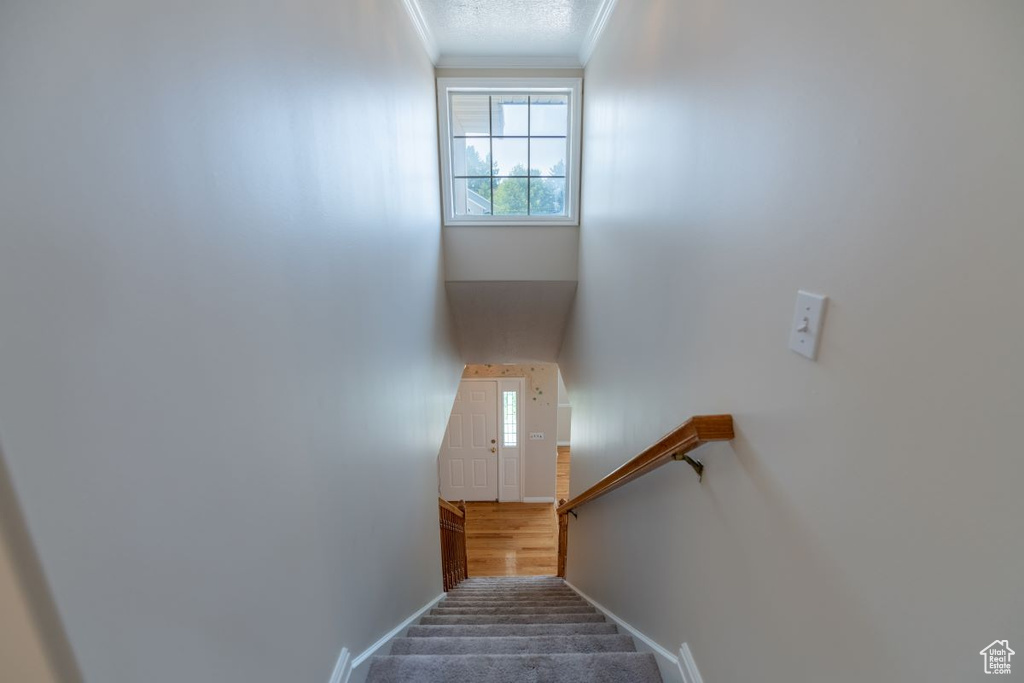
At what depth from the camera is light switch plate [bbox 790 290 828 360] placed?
0.71 meters

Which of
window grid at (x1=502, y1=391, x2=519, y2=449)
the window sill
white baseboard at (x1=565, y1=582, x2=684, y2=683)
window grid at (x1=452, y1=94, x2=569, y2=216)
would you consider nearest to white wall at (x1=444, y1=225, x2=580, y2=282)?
the window sill

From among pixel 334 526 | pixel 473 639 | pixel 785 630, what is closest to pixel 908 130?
pixel 785 630

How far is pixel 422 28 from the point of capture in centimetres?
265

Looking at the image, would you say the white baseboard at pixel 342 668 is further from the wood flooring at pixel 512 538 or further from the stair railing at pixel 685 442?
the wood flooring at pixel 512 538

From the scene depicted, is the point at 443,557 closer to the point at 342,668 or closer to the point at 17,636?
the point at 342,668

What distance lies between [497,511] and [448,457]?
0.97 meters

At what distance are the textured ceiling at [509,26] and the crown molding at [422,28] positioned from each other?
24 millimetres

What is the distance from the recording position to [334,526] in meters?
1.25

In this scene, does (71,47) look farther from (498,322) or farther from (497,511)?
(497,511)

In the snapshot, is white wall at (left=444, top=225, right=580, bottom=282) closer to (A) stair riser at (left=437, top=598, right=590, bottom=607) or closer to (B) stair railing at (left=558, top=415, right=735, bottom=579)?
(B) stair railing at (left=558, top=415, right=735, bottom=579)

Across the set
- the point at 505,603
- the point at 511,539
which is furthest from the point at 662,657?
the point at 511,539

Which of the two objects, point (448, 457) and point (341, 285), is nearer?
point (341, 285)

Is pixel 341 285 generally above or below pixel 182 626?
above

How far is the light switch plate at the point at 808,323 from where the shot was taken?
0.71m
